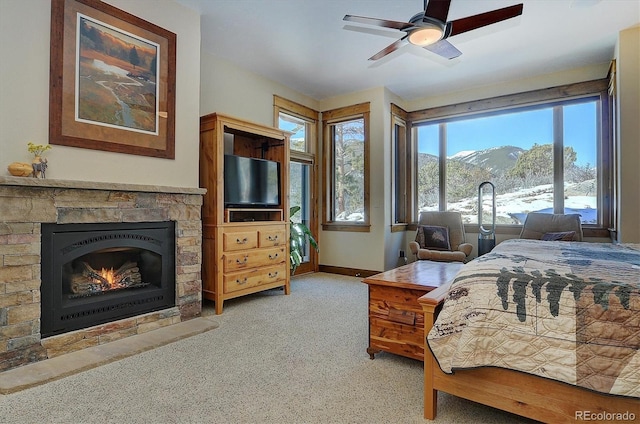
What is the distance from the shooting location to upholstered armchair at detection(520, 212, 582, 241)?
4.00 meters

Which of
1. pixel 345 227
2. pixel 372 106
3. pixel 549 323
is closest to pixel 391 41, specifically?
pixel 372 106

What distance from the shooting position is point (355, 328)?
291cm

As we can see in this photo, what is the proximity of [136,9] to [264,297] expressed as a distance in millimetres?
3100

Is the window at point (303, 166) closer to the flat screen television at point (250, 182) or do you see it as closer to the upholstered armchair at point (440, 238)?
the flat screen television at point (250, 182)

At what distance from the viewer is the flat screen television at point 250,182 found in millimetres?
3660

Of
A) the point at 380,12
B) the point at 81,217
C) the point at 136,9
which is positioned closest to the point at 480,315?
the point at 81,217

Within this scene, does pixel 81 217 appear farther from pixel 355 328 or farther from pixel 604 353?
pixel 604 353

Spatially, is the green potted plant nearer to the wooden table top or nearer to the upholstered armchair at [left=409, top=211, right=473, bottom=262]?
the upholstered armchair at [left=409, top=211, right=473, bottom=262]

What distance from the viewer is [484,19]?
99.0 inches

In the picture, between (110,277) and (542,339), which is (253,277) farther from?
(542,339)

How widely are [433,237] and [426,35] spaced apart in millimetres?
3059

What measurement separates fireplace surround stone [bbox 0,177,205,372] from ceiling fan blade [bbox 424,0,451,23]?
2419 mm

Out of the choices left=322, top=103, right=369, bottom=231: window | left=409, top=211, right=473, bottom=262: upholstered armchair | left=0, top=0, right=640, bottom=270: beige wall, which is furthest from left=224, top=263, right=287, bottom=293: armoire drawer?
left=409, top=211, right=473, bottom=262: upholstered armchair

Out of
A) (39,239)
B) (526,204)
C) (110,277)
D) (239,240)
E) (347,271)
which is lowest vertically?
(347,271)
